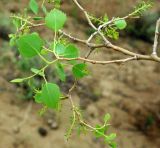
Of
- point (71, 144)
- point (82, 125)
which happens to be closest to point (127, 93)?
point (71, 144)

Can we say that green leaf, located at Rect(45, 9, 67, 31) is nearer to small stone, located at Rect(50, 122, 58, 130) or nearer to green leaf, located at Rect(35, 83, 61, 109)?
green leaf, located at Rect(35, 83, 61, 109)

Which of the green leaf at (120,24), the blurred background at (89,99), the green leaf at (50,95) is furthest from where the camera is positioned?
the blurred background at (89,99)

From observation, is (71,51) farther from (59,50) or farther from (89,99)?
(89,99)

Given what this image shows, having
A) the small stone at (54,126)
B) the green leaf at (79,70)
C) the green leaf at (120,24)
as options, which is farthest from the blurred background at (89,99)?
the green leaf at (79,70)

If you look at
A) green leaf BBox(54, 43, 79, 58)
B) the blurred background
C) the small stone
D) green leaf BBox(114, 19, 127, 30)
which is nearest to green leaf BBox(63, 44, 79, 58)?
green leaf BBox(54, 43, 79, 58)

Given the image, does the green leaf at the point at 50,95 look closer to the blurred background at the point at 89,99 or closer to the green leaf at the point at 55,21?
the green leaf at the point at 55,21

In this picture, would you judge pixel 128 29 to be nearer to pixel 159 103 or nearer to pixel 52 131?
pixel 159 103
